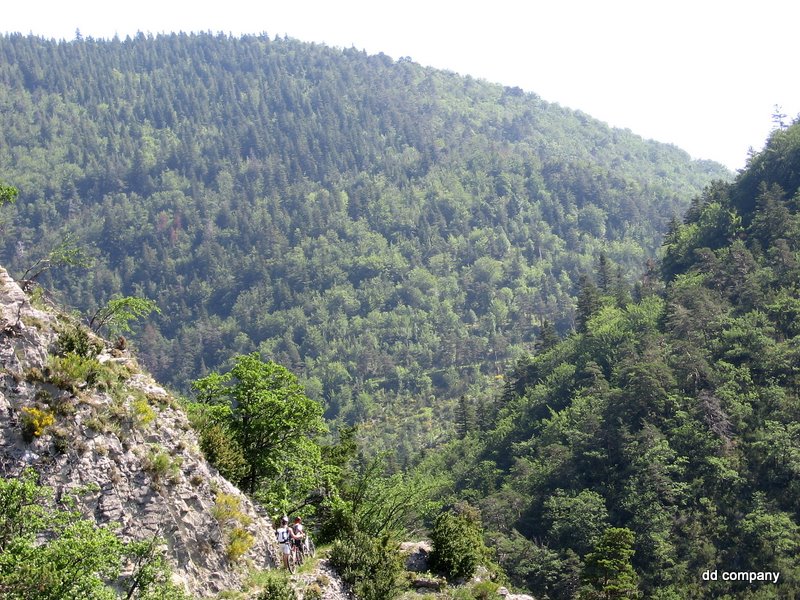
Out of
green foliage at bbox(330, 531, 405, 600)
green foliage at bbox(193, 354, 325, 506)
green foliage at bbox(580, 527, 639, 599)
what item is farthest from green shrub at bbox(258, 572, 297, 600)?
green foliage at bbox(580, 527, 639, 599)

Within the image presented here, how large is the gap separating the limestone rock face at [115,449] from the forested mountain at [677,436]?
101ft

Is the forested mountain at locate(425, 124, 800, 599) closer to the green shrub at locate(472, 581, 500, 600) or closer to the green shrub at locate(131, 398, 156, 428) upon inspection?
the green shrub at locate(472, 581, 500, 600)

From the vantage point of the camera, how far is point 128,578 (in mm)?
20750

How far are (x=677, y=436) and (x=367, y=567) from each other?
171 ft

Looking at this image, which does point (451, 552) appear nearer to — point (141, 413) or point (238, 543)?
point (238, 543)

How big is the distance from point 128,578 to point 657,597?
1930 inches

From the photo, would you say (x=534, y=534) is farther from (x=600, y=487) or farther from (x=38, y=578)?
(x=38, y=578)

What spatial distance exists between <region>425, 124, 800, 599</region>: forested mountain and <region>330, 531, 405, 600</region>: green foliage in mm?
23754

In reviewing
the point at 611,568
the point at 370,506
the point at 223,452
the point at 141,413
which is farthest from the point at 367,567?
the point at 611,568

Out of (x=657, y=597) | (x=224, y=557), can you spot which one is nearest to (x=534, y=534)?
(x=657, y=597)

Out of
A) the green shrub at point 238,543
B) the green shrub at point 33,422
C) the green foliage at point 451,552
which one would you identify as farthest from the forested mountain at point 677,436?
the green shrub at point 33,422

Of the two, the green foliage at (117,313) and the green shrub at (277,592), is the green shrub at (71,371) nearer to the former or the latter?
the green foliage at (117,313)

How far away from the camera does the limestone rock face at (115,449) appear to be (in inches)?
910

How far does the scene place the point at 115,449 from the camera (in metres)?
24.8
